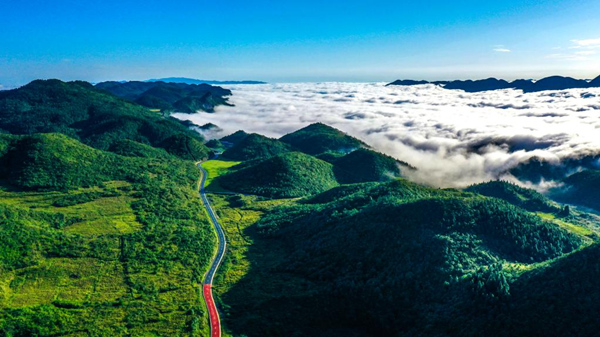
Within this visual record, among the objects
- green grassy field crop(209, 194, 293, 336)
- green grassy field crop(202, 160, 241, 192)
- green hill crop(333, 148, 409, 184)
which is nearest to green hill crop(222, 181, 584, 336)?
green grassy field crop(209, 194, 293, 336)

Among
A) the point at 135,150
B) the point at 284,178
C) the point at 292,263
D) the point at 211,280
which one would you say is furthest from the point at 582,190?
the point at 135,150

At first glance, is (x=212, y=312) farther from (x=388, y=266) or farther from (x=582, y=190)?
(x=582, y=190)

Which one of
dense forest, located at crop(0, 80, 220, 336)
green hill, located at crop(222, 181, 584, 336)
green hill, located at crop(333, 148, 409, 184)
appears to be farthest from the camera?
green hill, located at crop(333, 148, 409, 184)

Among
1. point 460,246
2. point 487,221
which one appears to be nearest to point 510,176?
point 487,221

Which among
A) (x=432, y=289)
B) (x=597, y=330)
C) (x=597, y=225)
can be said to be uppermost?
(x=597, y=330)

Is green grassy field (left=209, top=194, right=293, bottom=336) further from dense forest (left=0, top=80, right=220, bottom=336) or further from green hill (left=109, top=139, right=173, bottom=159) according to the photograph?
green hill (left=109, top=139, right=173, bottom=159)

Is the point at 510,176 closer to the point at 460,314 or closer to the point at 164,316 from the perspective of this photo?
the point at 460,314
